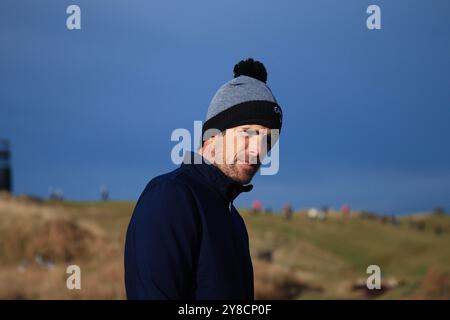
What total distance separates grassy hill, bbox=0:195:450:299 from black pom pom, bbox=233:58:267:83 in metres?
12.0

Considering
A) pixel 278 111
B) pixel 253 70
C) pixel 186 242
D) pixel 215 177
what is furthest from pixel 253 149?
pixel 253 70

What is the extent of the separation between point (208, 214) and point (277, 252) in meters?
20.4

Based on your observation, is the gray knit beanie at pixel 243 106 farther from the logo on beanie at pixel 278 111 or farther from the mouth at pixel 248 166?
the mouth at pixel 248 166

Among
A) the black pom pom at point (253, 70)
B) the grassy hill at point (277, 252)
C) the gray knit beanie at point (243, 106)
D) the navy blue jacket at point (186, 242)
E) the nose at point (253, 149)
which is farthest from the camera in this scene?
the grassy hill at point (277, 252)

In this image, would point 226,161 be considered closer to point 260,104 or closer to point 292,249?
A: point 260,104

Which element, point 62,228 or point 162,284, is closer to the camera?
point 162,284

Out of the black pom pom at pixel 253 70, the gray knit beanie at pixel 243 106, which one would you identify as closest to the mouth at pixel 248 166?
the gray knit beanie at pixel 243 106

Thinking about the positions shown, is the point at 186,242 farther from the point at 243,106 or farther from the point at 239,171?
the point at 243,106

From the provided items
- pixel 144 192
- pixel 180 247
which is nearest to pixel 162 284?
pixel 180 247

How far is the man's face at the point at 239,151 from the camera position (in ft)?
12.3

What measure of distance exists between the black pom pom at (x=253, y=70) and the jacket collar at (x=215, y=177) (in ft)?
2.52

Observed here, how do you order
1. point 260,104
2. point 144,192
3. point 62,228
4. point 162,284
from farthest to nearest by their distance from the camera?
point 62,228 → point 260,104 → point 144,192 → point 162,284

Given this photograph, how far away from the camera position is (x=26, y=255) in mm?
22453
